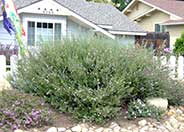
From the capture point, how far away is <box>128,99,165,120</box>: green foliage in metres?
8.12

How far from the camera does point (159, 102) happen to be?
28.2 feet

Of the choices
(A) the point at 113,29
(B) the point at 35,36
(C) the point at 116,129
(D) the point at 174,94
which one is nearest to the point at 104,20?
(A) the point at 113,29

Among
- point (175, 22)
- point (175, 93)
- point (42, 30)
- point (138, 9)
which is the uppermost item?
point (138, 9)

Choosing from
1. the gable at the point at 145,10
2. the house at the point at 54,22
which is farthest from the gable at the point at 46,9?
the gable at the point at 145,10

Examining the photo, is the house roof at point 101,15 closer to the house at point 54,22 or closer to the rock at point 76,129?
the house at point 54,22

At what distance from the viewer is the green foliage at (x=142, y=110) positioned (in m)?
8.12

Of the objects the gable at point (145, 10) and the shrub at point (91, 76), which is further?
the gable at point (145, 10)

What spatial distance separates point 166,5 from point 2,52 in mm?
19055

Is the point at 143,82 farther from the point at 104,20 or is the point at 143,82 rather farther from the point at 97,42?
the point at 104,20

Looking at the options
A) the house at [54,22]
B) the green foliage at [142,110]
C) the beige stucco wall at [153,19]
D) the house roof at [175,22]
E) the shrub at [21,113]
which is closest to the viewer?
the shrub at [21,113]

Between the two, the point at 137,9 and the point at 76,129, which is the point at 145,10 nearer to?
the point at 137,9

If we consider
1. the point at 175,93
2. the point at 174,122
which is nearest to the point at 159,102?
the point at 174,122

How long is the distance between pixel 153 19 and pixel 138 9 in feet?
7.62

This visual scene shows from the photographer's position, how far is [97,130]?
7508mm
